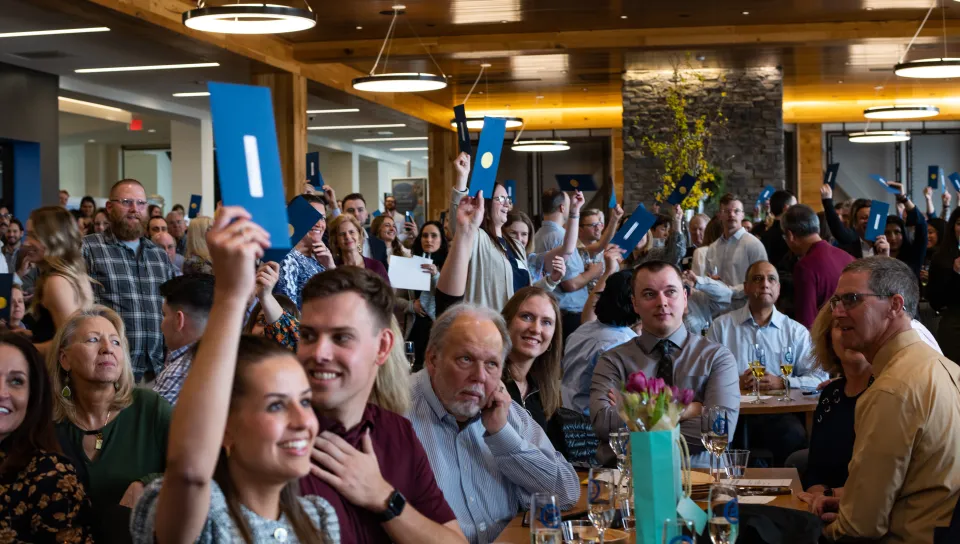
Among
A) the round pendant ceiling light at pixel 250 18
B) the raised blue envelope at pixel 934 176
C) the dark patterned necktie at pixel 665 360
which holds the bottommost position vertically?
the dark patterned necktie at pixel 665 360

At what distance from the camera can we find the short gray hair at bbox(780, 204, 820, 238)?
22.8ft

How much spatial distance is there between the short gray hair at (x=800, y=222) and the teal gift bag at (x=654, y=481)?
4.86 m

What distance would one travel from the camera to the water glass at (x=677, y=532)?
2.29m

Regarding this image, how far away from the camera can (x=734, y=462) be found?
3432 mm

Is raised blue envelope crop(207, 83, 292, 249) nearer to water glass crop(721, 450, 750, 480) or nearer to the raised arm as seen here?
the raised arm

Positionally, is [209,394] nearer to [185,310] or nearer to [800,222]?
[185,310]

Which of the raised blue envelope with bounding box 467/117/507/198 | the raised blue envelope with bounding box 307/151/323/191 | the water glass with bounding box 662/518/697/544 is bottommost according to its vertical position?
the water glass with bounding box 662/518/697/544

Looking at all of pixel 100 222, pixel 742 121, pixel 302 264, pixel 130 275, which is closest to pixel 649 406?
pixel 302 264

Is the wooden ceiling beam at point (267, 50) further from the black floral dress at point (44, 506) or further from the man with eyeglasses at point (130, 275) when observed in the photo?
the black floral dress at point (44, 506)

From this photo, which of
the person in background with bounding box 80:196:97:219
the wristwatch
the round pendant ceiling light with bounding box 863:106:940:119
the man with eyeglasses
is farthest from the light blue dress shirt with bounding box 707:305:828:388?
the round pendant ceiling light with bounding box 863:106:940:119

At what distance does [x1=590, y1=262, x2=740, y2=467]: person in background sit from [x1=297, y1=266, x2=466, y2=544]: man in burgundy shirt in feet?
5.86

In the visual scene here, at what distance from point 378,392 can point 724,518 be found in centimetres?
105

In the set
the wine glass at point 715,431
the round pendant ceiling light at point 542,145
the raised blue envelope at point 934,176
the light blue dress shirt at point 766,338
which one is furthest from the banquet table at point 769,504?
the round pendant ceiling light at point 542,145

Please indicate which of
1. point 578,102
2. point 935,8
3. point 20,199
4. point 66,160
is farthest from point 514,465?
point 66,160
